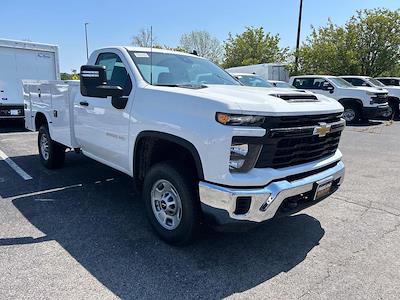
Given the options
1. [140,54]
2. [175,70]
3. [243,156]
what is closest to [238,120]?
[243,156]

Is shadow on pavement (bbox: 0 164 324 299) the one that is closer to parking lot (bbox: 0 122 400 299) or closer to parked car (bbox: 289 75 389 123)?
parking lot (bbox: 0 122 400 299)

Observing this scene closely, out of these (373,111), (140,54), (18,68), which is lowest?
(373,111)

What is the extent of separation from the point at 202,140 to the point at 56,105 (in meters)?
3.54

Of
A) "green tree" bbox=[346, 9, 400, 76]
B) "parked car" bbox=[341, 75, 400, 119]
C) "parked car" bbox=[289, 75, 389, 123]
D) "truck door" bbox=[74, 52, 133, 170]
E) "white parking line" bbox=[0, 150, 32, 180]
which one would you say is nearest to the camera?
"truck door" bbox=[74, 52, 133, 170]

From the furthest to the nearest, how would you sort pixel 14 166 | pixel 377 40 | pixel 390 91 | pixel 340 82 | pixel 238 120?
pixel 377 40 → pixel 390 91 → pixel 340 82 → pixel 14 166 → pixel 238 120

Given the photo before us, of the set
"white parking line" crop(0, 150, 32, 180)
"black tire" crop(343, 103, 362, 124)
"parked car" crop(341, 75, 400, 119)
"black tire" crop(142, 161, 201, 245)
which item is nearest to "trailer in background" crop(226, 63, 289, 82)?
"parked car" crop(341, 75, 400, 119)

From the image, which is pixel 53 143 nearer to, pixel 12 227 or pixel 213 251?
pixel 12 227

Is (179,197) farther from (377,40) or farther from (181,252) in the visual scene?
(377,40)

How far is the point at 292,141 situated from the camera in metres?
3.27

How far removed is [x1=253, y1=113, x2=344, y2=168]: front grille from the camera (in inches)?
120

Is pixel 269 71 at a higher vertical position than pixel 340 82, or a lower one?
higher

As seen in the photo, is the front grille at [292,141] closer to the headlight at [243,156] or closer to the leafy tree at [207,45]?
the headlight at [243,156]

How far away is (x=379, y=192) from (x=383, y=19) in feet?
73.0

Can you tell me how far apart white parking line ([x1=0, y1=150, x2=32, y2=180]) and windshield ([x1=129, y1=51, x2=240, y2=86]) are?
315 centimetres
